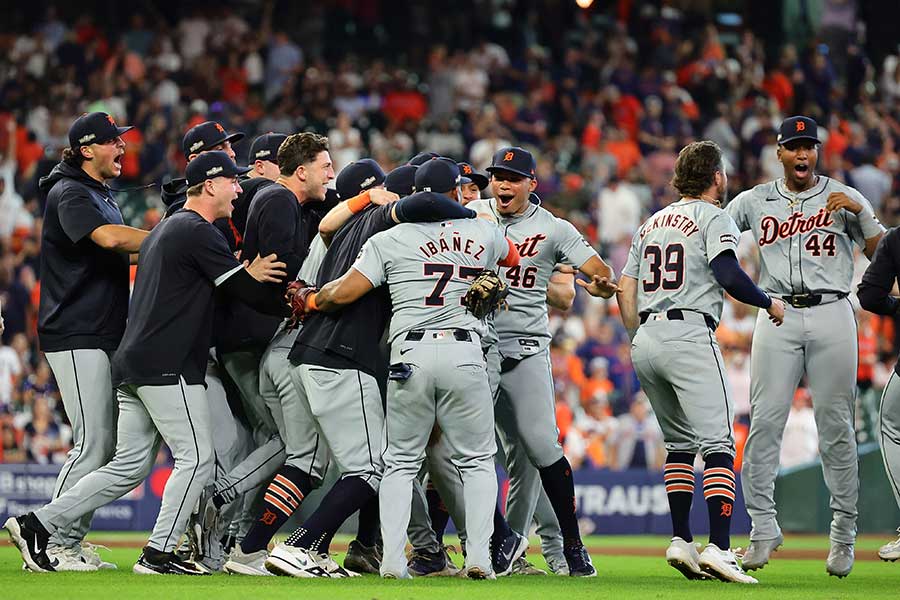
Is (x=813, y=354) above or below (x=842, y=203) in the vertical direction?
below

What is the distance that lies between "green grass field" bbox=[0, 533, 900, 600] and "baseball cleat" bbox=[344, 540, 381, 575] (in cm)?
58

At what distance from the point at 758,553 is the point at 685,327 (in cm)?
154

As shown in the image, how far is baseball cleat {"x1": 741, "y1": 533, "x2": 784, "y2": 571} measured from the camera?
8.33m

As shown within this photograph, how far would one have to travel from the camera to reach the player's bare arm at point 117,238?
25.6ft

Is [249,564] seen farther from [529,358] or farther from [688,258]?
[688,258]

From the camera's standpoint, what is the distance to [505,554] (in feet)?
26.6

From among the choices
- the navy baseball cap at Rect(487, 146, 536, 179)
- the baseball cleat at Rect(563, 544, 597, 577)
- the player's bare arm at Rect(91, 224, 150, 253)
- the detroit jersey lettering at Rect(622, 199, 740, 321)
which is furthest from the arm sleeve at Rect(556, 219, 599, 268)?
the player's bare arm at Rect(91, 224, 150, 253)

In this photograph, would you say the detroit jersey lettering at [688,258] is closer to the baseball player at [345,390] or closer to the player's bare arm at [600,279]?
the player's bare arm at [600,279]

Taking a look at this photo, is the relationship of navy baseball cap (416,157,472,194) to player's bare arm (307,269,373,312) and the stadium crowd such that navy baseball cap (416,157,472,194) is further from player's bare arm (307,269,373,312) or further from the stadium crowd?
the stadium crowd

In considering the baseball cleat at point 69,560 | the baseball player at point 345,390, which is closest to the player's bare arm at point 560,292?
the baseball player at point 345,390

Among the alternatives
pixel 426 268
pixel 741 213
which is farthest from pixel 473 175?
pixel 741 213

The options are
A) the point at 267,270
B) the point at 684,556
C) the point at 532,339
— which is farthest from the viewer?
the point at 532,339

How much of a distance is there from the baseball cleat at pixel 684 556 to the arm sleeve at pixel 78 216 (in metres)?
3.65

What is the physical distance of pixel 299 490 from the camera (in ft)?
25.2
